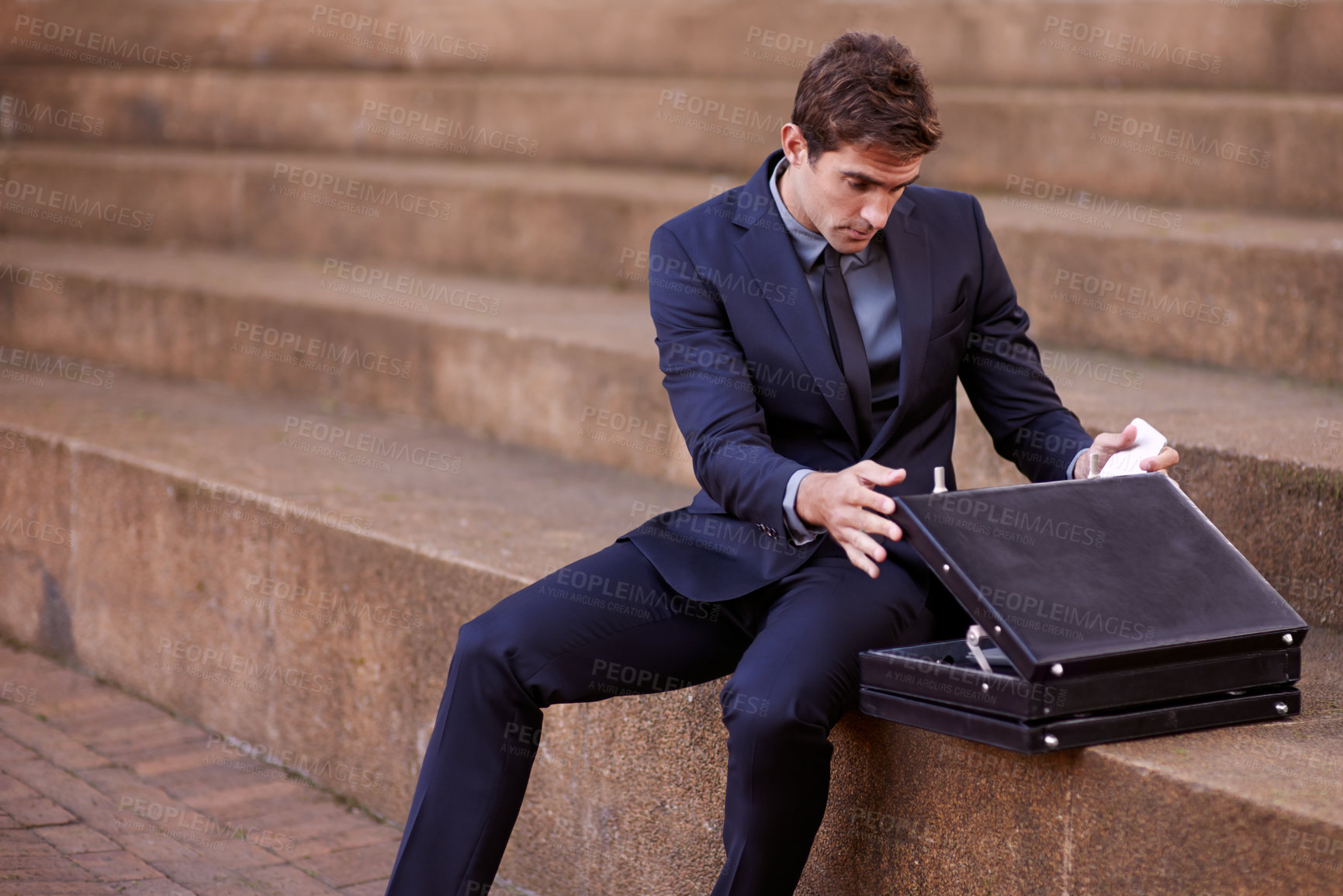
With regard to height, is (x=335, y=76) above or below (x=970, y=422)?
above

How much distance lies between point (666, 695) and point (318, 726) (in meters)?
1.47

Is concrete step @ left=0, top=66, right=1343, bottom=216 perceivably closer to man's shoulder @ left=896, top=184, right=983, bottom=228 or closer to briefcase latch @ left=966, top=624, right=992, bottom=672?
man's shoulder @ left=896, top=184, right=983, bottom=228

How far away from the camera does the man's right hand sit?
240 centimetres

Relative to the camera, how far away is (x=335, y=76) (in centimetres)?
804

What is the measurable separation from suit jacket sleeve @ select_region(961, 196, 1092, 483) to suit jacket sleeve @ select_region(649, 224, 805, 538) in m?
0.47

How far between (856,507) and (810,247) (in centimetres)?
65

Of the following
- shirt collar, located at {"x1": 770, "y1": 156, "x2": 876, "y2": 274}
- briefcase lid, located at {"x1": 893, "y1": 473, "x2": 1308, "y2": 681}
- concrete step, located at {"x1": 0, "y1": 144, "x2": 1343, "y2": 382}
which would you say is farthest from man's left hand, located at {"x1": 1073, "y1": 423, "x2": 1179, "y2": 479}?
concrete step, located at {"x1": 0, "y1": 144, "x2": 1343, "y2": 382}

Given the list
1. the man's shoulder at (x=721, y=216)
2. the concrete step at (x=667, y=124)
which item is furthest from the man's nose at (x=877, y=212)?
the concrete step at (x=667, y=124)

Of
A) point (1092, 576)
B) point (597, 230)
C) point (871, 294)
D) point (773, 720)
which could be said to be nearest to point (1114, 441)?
point (1092, 576)

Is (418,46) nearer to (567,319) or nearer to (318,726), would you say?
(567,319)

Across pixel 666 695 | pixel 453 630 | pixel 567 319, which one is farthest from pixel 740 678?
pixel 567 319

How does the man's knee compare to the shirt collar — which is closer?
the man's knee

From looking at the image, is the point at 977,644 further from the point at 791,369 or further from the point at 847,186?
the point at 847,186

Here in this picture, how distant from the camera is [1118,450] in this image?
272cm
